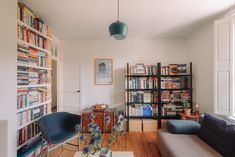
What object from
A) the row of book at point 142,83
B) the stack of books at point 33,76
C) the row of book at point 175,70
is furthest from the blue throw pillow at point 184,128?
the stack of books at point 33,76

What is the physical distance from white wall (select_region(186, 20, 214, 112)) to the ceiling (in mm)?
245

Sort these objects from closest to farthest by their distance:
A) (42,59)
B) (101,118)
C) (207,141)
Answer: (207,141)
(42,59)
(101,118)

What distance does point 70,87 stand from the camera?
379 centimetres

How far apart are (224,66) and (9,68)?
3098mm

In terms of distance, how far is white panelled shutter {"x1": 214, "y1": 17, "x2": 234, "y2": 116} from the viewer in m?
2.07

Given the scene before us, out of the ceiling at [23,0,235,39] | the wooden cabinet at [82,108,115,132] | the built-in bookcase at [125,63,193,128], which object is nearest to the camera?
the ceiling at [23,0,235,39]

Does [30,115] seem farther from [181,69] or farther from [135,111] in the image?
[181,69]

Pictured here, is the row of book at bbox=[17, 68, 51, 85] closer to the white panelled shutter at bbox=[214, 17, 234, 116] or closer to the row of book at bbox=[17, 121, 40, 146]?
the row of book at bbox=[17, 121, 40, 146]

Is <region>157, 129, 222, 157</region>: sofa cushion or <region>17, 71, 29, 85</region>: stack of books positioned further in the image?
<region>17, 71, 29, 85</region>: stack of books

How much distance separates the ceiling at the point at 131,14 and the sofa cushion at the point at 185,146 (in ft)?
6.73

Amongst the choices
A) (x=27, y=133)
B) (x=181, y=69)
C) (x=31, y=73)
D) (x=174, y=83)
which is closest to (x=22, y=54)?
(x=31, y=73)

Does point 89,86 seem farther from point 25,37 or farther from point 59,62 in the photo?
point 25,37

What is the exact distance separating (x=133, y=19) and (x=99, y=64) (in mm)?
1614

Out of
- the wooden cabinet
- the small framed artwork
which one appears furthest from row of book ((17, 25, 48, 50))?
the wooden cabinet
